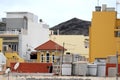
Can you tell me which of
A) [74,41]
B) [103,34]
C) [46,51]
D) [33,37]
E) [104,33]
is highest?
[33,37]

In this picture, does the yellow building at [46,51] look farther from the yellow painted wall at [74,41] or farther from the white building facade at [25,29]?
the yellow painted wall at [74,41]

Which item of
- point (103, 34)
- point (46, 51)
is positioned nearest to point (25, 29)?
point (46, 51)

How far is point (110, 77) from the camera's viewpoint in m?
48.6

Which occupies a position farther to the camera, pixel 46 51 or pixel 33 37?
pixel 33 37

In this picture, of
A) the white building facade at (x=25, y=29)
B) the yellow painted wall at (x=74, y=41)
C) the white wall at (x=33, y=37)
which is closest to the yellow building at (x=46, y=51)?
the white building facade at (x=25, y=29)

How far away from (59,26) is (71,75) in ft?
315

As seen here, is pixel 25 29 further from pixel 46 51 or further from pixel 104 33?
pixel 104 33

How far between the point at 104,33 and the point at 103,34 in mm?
162

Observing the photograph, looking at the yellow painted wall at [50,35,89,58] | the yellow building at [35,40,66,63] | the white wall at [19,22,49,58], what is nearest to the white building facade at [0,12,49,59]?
the white wall at [19,22,49,58]

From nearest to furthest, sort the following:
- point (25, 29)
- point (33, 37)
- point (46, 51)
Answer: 1. point (46, 51)
2. point (25, 29)
3. point (33, 37)

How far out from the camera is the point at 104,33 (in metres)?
69.8

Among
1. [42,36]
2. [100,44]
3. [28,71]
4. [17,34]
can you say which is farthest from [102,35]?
[42,36]

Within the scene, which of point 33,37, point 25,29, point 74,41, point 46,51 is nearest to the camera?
point 46,51

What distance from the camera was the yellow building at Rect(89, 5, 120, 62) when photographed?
68.8 metres
